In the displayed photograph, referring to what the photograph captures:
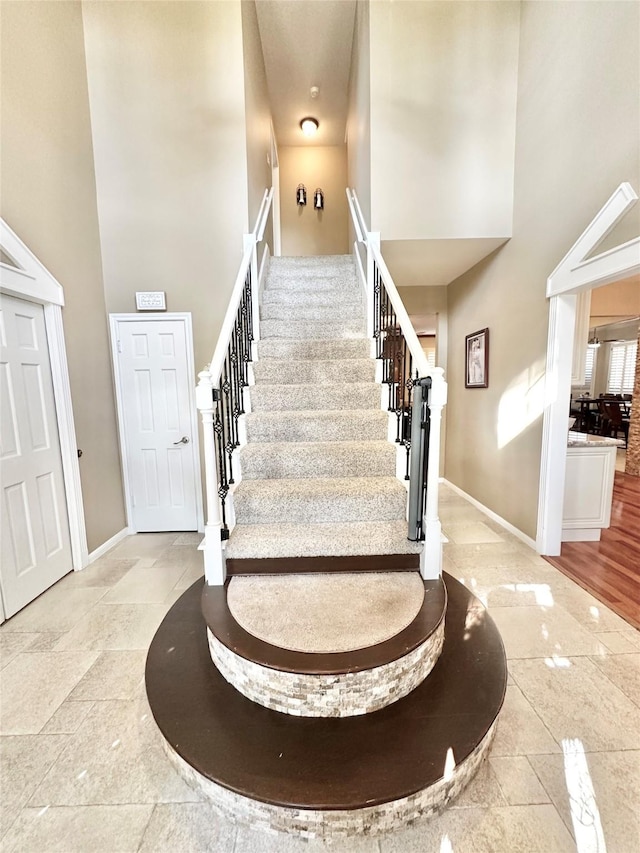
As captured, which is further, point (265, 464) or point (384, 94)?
point (384, 94)

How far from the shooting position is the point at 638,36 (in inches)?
77.7

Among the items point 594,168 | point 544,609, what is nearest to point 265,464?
point 544,609

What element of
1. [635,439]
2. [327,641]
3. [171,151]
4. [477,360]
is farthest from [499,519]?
[171,151]

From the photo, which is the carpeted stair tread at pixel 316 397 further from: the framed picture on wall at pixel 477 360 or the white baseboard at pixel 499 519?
the white baseboard at pixel 499 519

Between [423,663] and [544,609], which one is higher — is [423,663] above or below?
above

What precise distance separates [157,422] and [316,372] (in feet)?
5.57

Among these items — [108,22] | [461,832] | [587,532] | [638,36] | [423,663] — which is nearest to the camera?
[461,832]

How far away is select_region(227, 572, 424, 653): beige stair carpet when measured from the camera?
57.0 inches

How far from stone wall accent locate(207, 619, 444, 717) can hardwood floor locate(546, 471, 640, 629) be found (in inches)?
69.0

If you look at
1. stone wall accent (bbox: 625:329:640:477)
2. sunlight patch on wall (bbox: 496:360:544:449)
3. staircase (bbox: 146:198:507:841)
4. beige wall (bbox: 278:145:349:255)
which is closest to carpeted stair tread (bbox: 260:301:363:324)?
staircase (bbox: 146:198:507:841)

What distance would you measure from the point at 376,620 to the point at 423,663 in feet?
0.86

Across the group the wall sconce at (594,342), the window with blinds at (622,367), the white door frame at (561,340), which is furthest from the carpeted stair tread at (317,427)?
the window with blinds at (622,367)

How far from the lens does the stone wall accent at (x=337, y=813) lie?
1.10 m

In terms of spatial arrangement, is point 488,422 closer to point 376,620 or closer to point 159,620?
point 376,620
